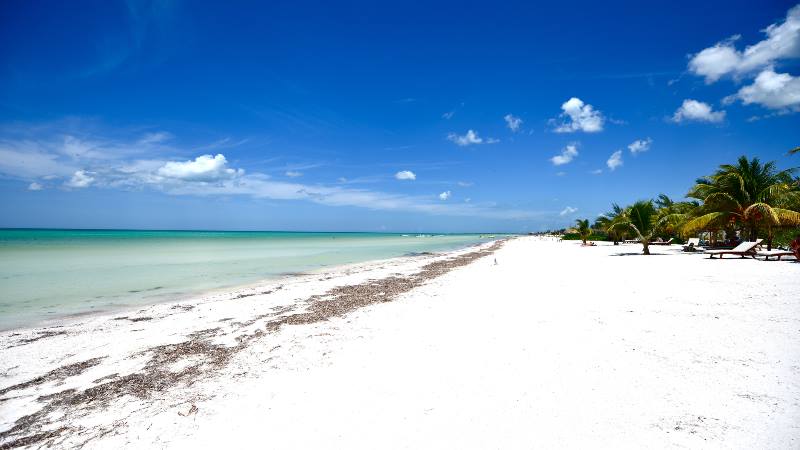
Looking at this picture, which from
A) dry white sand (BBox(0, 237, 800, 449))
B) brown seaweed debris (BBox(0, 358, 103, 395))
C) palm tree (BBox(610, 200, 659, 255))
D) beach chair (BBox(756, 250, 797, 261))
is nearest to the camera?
dry white sand (BBox(0, 237, 800, 449))

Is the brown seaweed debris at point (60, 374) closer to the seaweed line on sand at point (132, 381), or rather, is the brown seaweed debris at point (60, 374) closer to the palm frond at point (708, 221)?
the seaweed line on sand at point (132, 381)

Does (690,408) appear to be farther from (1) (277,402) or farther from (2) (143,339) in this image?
(2) (143,339)

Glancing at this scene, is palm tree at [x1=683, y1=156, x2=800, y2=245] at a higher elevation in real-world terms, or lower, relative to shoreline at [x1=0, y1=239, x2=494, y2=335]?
higher

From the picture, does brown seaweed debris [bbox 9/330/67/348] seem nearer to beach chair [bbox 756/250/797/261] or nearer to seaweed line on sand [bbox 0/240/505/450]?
seaweed line on sand [bbox 0/240/505/450]

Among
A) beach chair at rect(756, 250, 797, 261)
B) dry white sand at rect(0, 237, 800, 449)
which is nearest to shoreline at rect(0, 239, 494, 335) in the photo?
dry white sand at rect(0, 237, 800, 449)

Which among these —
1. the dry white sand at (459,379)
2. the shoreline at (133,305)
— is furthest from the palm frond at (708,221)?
the shoreline at (133,305)

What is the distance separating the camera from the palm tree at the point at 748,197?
20.7m

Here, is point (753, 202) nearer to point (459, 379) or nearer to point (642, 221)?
point (642, 221)

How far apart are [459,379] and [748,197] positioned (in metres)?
26.6

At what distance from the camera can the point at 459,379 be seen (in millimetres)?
4648

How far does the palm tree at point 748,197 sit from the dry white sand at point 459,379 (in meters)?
16.8

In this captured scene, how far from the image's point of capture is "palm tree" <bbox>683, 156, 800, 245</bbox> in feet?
68.0

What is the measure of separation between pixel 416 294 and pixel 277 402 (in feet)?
25.5

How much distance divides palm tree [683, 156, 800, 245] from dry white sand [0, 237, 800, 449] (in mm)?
16763
